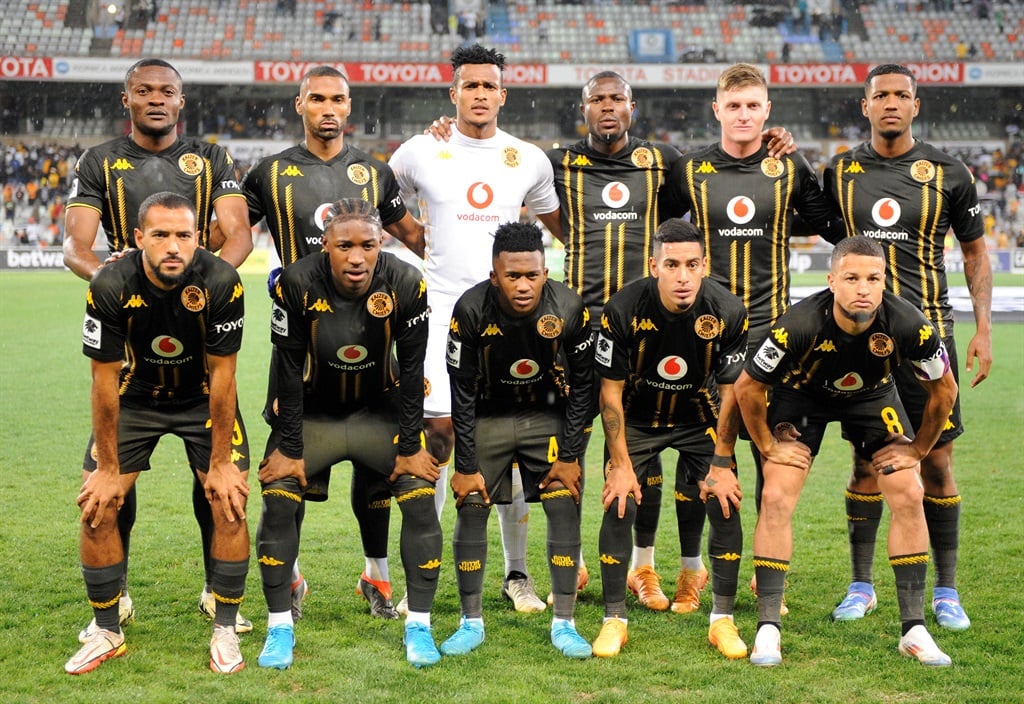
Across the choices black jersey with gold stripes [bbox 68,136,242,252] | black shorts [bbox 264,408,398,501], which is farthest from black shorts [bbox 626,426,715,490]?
black jersey with gold stripes [bbox 68,136,242,252]

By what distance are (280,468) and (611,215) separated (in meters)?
2.20

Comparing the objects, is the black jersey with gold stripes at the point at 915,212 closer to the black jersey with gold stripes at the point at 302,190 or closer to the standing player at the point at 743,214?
the standing player at the point at 743,214

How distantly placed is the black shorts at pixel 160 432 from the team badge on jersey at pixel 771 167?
113 inches

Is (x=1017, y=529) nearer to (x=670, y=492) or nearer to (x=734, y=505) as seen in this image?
(x=670, y=492)

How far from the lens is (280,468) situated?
475cm

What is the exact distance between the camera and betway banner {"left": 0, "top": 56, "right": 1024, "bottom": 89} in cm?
3503

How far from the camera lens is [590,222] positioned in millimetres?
5793

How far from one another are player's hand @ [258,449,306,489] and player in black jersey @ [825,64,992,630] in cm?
265

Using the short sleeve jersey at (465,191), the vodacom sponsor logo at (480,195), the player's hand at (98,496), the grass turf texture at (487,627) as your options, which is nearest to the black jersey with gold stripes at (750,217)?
the short sleeve jersey at (465,191)

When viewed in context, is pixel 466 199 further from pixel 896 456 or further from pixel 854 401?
pixel 896 456

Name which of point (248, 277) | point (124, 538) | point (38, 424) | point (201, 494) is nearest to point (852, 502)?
point (201, 494)

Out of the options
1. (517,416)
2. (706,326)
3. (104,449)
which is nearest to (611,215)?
(706,326)

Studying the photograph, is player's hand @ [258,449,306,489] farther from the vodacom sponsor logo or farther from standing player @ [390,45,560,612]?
the vodacom sponsor logo

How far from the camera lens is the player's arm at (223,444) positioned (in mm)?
4633
